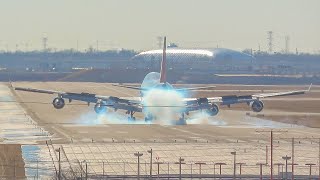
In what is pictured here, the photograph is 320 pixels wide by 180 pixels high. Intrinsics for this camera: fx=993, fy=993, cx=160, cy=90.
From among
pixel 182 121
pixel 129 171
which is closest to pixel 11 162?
pixel 129 171

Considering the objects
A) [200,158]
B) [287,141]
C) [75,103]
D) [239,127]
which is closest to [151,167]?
[200,158]

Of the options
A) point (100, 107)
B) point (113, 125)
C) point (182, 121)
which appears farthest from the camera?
point (100, 107)

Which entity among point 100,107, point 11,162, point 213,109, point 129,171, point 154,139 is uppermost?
point 100,107

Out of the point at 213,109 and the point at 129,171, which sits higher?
the point at 213,109

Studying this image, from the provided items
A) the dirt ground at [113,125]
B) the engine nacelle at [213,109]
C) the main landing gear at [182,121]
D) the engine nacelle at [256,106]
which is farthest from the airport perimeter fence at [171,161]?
the engine nacelle at [256,106]

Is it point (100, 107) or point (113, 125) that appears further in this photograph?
point (100, 107)

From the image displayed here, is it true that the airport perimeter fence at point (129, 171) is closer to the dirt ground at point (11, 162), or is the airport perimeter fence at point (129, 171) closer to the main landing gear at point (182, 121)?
the dirt ground at point (11, 162)

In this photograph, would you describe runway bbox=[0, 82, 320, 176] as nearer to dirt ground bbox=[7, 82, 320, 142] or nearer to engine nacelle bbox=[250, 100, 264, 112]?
dirt ground bbox=[7, 82, 320, 142]

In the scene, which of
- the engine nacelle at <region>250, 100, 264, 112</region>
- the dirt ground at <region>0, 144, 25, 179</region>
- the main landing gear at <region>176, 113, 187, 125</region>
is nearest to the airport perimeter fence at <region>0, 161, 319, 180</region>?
the dirt ground at <region>0, 144, 25, 179</region>

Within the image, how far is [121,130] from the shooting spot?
114 metres

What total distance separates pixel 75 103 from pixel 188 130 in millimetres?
74517

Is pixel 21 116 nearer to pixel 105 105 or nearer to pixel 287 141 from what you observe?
pixel 105 105

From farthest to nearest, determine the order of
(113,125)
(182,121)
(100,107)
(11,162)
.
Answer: (100,107), (182,121), (113,125), (11,162)

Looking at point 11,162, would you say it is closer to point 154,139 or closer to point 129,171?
point 129,171
